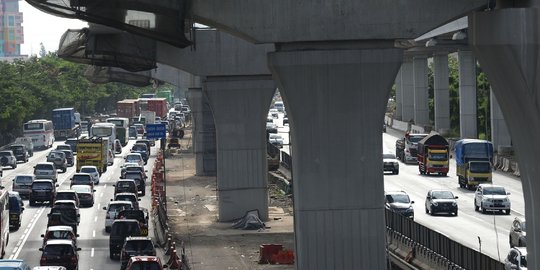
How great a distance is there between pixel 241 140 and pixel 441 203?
31.2 feet

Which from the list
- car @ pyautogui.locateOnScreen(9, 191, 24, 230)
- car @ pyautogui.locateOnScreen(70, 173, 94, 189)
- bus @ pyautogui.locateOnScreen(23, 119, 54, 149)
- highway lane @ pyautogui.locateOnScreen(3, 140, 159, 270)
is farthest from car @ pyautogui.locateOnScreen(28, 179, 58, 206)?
bus @ pyautogui.locateOnScreen(23, 119, 54, 149)

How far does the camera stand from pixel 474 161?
68812 millimetres

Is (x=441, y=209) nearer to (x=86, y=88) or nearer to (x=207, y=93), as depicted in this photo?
(x=207, y=93)

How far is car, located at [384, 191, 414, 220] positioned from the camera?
53.8 m

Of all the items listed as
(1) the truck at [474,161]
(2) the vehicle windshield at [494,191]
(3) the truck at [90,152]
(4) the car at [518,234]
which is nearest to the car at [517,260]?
(4) the car at [518,234]

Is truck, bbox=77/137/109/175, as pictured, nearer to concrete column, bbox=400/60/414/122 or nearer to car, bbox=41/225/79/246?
car, bbox=41/225/79/246

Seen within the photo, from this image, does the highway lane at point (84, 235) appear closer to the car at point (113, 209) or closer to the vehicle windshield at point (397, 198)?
the car at point (113, 209)

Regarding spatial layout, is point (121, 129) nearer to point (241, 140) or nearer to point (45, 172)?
point (45, 172)

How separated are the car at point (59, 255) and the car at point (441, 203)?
21.7 meters

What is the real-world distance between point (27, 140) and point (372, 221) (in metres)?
86.4

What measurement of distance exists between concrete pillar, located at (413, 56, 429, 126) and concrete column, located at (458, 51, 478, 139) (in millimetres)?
19471

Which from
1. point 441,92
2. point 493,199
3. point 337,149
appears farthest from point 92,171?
point 337,149

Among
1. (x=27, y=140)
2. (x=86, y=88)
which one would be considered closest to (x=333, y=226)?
(x=27, y=140)

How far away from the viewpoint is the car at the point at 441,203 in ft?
190
